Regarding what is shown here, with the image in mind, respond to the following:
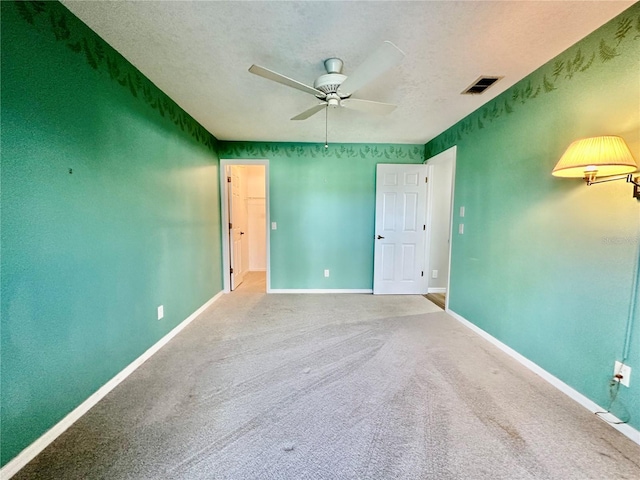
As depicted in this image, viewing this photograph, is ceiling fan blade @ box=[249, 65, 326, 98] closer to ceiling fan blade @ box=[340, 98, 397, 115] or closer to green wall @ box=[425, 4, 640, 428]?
ceiling fan blade @ box=[340, 98, 397, 115]

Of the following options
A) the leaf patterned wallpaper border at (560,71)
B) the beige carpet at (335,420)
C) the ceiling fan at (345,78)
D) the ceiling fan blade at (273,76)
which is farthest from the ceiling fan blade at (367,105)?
the beige carpet at (335,420)

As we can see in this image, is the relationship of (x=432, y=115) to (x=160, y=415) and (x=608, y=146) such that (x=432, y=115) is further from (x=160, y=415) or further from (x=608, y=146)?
(x=160, y=415)

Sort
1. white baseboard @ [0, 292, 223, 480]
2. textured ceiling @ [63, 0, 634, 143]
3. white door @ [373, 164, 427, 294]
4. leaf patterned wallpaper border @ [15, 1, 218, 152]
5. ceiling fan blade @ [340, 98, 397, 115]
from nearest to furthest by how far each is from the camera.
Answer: white baseboard @ [0, 292, 223, 480] < leaf patterned wallpaper border @ [15, 1, 218, 152] < textured ceiling @ [63, 0, 634, 143] < ceiling fan blade @ [340, 98, 397, 115] < white door @ [373, 164, 427, 294]

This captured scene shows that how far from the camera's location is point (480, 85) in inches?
84.3

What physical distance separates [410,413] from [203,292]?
2724 millimetres

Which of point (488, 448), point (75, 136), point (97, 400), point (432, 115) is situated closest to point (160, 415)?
point (97, 400)

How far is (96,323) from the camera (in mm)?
1581

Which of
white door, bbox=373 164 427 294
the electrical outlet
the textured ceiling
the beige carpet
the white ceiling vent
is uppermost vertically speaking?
the white ceiling vent

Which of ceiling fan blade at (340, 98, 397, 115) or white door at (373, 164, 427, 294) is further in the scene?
white door at (373, 164, 427, 294)

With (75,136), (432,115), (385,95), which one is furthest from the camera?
(432,115)

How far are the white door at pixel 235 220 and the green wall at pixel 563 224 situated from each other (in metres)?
3.39

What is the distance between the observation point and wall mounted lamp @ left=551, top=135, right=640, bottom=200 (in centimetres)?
129

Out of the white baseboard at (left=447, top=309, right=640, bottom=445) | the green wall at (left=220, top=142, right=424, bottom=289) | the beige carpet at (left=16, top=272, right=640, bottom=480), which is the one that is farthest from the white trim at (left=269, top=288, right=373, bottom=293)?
the white baseboard at (left=447, top=309, right=640, bottom=445)

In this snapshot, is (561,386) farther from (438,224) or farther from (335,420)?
(438,224)
